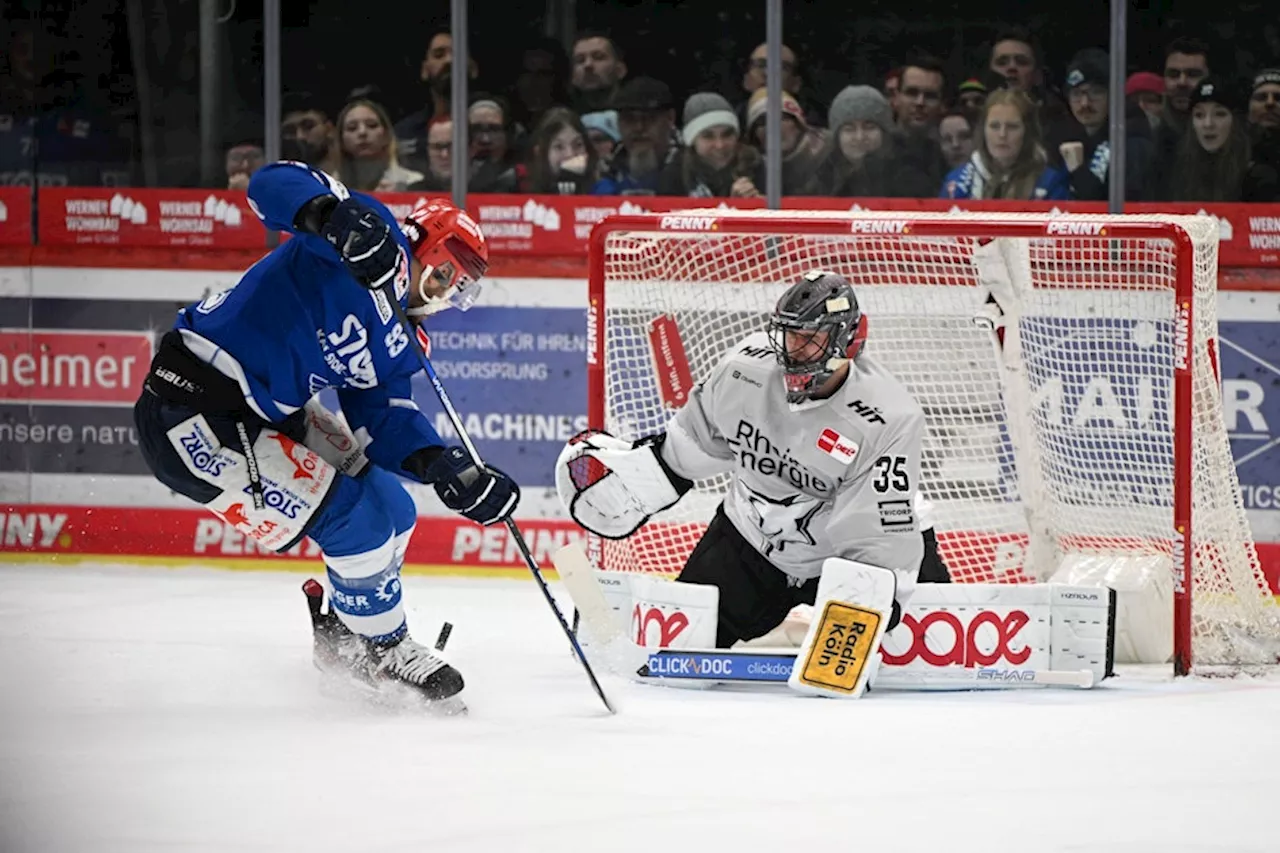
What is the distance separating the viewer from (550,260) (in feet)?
20.8

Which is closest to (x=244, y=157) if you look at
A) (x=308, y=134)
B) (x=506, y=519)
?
(x=308, y=134)

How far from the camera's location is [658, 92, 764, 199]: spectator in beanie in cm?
625

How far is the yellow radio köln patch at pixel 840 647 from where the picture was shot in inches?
164

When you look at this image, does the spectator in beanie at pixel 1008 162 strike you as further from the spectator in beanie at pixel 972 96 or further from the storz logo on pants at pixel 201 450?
the storz logo on pants at pixel 201 450

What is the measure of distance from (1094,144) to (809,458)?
2.18 m

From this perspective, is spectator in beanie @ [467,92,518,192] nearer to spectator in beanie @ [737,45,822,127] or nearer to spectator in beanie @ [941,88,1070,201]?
spectator in beanie @ [737,45,822,127]

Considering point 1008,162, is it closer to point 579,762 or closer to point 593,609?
point 593,609

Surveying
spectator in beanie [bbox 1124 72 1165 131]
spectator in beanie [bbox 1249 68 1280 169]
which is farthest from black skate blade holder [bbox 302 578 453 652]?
spectator in beanie [bbox 1249 68 1280 169]

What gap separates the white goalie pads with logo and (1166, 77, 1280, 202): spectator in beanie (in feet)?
7.69

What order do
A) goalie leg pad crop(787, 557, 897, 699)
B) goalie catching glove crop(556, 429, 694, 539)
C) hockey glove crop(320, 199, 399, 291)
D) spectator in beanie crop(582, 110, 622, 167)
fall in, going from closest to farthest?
hockey glove crop(320, 199, 399, 291) < goalie leg pad crop(787, 557, 897, 699) < goalie catching glove crop(556, 429, 694, 539) < spectator in beanie crop(582, 110, 622, 167)

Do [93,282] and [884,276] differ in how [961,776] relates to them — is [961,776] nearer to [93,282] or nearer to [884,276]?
[884,276]

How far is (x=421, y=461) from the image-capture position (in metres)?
4.22

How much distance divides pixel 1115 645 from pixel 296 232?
85.5 inches

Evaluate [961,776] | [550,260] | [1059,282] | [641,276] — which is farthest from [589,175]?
[961,776]
